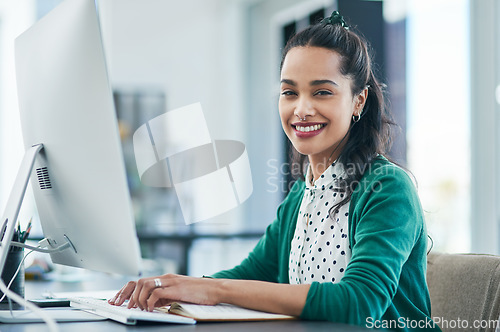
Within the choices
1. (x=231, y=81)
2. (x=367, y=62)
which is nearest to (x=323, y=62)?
(x=367, y=62)

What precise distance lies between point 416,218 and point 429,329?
0.24 meters

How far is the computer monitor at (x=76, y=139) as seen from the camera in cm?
86

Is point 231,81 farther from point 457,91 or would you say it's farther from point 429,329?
point 429,329

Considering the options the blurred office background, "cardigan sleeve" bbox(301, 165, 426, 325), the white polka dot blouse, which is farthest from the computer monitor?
the blurred office background

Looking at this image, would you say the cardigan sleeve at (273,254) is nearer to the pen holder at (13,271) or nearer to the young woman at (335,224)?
the young woman at (335,224)

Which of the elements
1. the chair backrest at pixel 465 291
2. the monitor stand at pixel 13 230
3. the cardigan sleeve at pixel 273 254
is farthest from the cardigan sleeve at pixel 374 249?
the monitor stand at pixel 13 230

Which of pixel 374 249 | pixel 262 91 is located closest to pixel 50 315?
pixel 374 249

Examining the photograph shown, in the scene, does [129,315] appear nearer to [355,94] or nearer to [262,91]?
[355,94]

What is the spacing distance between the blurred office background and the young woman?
1.70 meters

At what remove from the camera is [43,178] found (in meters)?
1.06

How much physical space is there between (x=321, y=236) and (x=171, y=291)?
444 millimetres

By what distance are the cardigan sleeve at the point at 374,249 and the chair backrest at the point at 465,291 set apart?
0.15m

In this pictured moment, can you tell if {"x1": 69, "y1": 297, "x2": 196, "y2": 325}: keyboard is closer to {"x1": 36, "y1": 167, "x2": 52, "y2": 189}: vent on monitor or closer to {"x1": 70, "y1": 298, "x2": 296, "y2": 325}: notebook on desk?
{"x1": 70, "y1": 298, "x2": 296, "y2": 325}: notebook on desk

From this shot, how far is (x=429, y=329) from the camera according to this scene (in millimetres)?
1191
